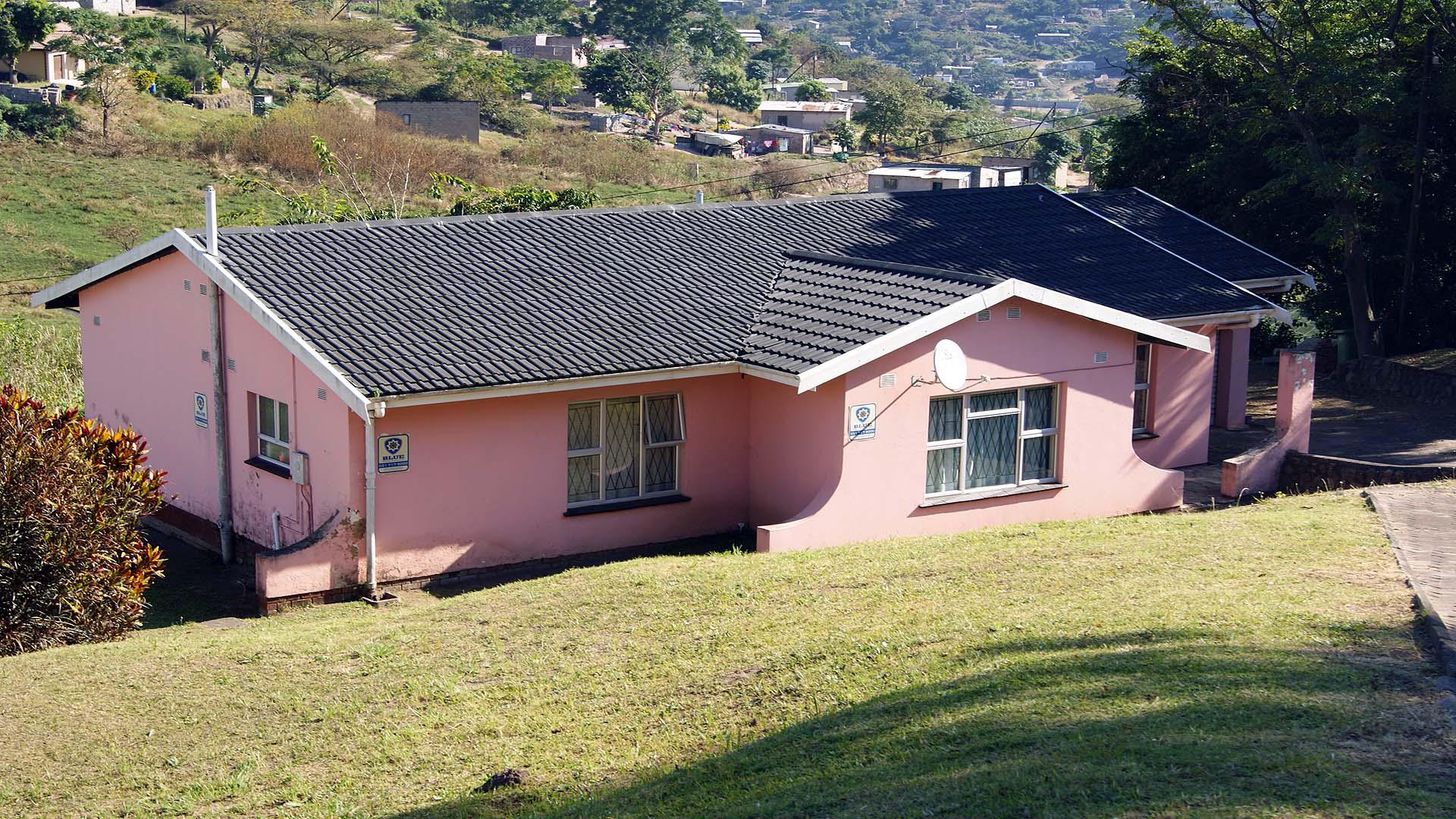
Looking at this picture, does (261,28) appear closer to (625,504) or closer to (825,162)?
(825,162)

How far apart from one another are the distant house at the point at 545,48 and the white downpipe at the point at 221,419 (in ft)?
337

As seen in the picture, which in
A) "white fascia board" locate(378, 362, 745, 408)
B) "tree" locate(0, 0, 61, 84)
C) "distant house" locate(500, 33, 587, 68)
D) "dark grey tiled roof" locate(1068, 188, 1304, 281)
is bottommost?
"white fascia board" locate(378, 362, 745, 408)

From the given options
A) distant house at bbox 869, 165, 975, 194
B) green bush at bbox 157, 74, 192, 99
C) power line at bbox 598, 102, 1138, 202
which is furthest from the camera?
green bush at bbox 157, 74, 192, 99

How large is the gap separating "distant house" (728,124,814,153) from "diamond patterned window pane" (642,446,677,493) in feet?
253

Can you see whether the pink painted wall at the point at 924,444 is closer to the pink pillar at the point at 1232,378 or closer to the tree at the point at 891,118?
the pink pillar at the point at 1232,378

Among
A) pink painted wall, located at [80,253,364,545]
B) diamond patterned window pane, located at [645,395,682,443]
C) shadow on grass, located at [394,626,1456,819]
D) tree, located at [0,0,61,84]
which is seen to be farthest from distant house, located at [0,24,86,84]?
shadow on grass, located at [394,626,1456,819]

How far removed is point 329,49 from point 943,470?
8086 centimetres

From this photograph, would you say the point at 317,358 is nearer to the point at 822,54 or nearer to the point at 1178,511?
the point at 1178,511

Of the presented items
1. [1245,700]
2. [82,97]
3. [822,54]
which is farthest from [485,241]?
[822,54]

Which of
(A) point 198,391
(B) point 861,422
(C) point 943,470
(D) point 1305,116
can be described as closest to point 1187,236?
(D) point 1305,116

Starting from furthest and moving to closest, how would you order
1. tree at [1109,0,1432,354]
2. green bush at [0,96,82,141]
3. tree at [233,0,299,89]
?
tree at [233,0,299,89], green bush at [0,96,82,141], tree at [1109,0,1432,354]

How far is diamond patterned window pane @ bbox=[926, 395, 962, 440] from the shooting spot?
16.4 metres

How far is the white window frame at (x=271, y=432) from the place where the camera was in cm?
1616

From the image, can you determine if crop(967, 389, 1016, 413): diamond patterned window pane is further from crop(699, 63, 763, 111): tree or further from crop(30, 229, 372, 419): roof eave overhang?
crop(699, 63, 763, 111): tree
